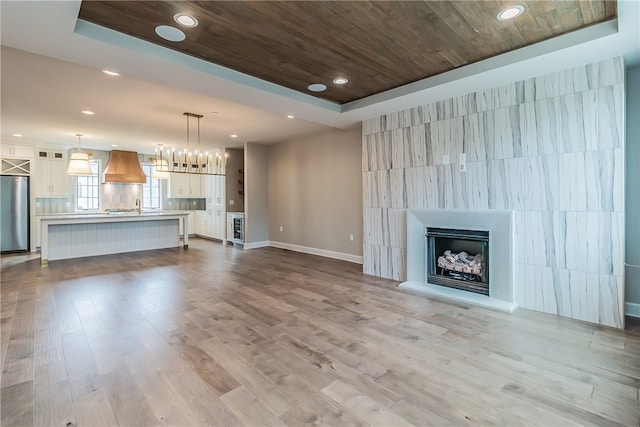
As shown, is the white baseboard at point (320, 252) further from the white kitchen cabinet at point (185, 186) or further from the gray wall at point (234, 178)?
the white kitchen cabinet at point (185, 186)

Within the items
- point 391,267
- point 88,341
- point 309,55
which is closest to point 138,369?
point 88,341

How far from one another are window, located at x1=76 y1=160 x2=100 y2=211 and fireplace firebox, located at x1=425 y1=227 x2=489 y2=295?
936 cm

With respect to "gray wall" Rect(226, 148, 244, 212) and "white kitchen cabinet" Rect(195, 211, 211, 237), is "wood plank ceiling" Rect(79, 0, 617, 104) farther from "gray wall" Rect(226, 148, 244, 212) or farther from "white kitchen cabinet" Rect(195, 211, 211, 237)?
"white kitchen cabinet" Rect(195, 211, 211, 237)

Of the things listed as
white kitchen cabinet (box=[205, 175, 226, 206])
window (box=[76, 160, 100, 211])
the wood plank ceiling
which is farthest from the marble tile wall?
window (box=[76, 160, 100, 211])

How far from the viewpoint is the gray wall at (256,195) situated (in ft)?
25.7

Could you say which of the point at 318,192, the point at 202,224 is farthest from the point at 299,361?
the point at 202,224

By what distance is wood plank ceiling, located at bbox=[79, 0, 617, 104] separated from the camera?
2.29 metres

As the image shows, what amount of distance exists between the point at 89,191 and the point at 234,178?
4254 millimetres

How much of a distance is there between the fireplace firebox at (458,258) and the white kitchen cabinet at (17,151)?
9.20 metres

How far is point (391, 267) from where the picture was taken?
473cm

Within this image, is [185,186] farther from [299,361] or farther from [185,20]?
[299,361]

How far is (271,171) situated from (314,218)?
2.06 meters

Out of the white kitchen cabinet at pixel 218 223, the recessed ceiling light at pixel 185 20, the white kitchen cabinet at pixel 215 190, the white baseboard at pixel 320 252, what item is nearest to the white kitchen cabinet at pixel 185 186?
the white kitchen cabinet at pixel 215 190

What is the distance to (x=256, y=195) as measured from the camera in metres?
8.03
